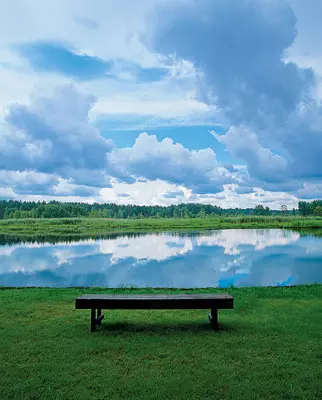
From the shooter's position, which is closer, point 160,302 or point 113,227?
point 160,302

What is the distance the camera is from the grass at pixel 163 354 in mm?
4094

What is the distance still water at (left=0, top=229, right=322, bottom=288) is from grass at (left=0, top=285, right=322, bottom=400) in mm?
7431

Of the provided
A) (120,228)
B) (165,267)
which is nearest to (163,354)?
(165,267)

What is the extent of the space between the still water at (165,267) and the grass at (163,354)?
7431mm

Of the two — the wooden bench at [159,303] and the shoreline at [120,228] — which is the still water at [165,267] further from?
the shoreline at [120,228]

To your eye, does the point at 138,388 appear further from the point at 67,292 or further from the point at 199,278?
the point at 199,278

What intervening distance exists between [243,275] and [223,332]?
11.1 metres

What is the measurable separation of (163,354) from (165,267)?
1423 cm

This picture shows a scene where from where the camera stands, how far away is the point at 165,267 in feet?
63.2

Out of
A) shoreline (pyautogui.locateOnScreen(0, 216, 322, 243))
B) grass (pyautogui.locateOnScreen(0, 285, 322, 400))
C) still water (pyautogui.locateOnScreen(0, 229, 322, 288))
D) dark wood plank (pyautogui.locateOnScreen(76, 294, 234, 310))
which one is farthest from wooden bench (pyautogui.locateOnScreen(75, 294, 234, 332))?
shoreline (pyautogui.locateOnScreen(0, 216, 322, 243))

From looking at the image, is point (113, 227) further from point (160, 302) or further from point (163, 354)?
point (163, 354)

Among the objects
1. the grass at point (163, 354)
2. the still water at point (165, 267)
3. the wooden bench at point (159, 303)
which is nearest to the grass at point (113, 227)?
the still water at point (165, 267)

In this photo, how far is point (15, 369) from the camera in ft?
15.3

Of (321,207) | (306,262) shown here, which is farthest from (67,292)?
(321,207)
